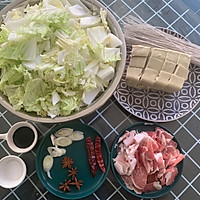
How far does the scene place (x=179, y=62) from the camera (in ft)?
6.50

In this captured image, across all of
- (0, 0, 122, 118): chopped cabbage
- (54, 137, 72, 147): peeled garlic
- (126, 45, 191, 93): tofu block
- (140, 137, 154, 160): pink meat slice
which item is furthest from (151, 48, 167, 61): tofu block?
(54, 137, 72, 147): peeled garlic

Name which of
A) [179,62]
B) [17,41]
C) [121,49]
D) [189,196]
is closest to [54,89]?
[17,41]

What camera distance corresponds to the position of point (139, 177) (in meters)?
1.87

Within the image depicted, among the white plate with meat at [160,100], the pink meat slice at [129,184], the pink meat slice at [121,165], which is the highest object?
the white plate with meat at [160,100]

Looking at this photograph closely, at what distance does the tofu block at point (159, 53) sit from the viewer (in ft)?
6.50

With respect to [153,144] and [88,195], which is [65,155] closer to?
[88,195]

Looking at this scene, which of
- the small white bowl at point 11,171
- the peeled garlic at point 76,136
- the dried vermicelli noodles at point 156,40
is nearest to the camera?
the small white bowl at point 11,171

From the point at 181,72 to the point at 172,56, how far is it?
4.3 inches

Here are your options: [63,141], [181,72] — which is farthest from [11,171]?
[181,72]

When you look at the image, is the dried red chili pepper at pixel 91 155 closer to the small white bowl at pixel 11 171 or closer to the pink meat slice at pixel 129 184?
the pink meat slice at pixel 129 184

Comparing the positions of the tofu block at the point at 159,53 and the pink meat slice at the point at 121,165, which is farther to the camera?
the tofu block at the point at 159,53

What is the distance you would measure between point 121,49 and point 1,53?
1.93 ft

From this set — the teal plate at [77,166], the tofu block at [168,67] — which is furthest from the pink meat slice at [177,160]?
the tofu block at [168,67]

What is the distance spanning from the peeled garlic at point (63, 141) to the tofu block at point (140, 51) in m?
0.62
